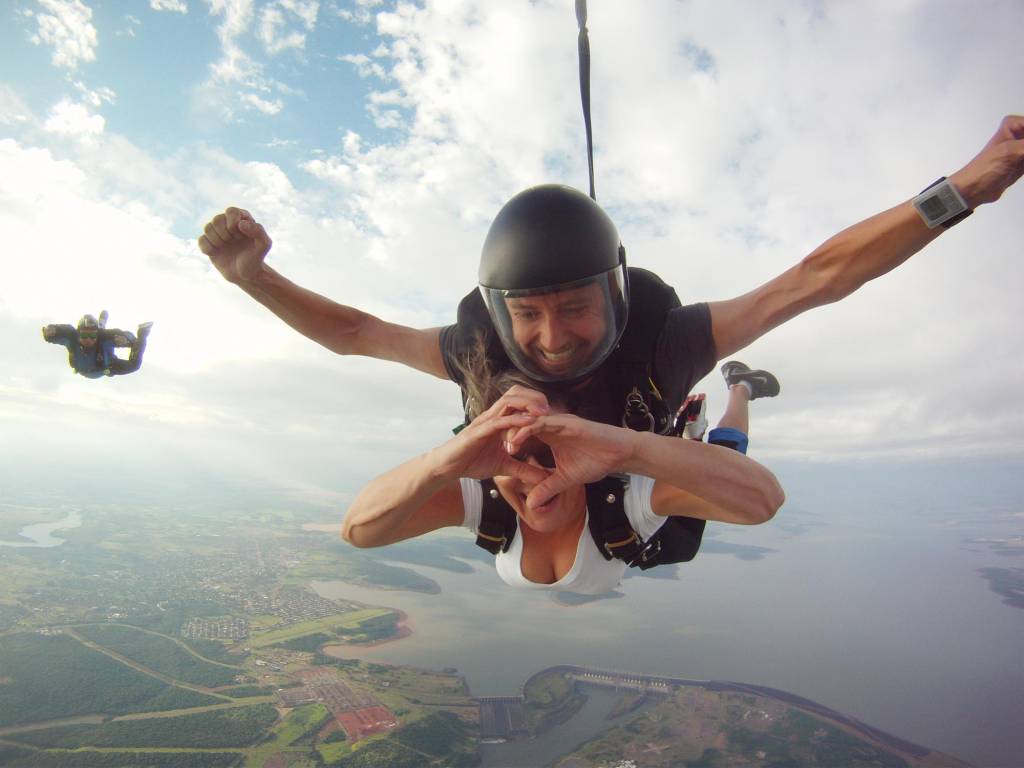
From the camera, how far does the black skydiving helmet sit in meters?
2.05

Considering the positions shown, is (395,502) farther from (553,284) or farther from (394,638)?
(394,638)

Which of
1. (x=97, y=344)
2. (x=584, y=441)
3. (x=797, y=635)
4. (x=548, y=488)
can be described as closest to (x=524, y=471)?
(x=548, y=488)

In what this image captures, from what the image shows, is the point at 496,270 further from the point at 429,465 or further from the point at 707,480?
the point at 707,480

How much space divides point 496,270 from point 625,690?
2160 centimetres

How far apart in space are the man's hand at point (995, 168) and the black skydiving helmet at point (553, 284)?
45.7 inches

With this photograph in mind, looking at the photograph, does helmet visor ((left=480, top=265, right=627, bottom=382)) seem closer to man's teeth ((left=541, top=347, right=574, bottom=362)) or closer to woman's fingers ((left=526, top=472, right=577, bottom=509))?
man's teeth ((left=541, top=347, right=574, bottom=362))

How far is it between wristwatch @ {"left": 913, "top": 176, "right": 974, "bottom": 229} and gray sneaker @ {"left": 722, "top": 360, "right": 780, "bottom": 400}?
246cm

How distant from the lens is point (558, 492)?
1854 mm

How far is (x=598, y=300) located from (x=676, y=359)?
0.46 metres

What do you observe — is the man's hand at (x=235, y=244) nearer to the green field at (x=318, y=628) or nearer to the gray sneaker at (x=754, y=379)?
the gray sneaker at (x=754, y=379)

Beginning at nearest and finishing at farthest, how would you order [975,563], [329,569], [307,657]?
[307,657] < [329,569] < [975,563]

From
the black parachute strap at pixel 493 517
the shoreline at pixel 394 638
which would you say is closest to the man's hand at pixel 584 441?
the black parachute strap at pixel 493 517

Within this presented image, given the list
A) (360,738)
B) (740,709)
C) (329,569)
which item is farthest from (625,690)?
(329,569)

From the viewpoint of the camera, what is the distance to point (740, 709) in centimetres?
1908
